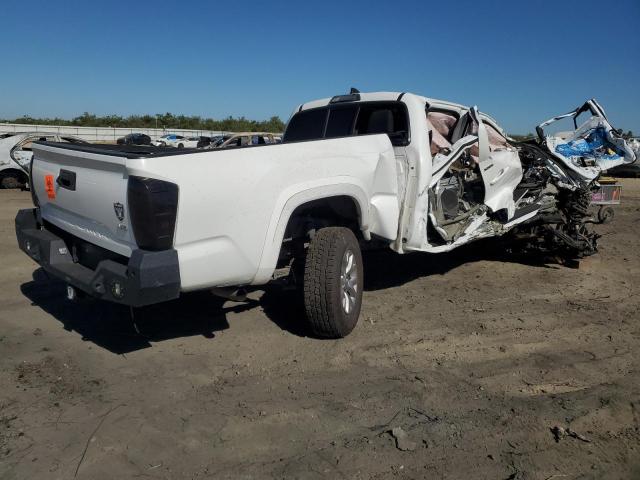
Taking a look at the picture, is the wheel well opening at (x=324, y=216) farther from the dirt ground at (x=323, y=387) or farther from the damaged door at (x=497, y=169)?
the damaged door at (x=497, y=169)

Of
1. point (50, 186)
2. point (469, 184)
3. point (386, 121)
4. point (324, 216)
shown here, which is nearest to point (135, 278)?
point (50, 186)

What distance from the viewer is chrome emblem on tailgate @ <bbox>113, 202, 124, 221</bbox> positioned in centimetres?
334

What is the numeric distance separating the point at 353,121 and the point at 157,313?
2781 millimetres

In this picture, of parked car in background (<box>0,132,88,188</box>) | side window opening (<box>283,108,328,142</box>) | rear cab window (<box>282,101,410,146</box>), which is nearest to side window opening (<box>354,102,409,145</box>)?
rear cab window (<box>282,101,410,146</box>)

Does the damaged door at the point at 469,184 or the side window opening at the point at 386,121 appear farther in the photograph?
the damaged door at the point at 469,184

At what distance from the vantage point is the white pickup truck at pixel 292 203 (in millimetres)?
3250

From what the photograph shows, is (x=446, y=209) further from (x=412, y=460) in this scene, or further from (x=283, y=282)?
(x=412, y=460)

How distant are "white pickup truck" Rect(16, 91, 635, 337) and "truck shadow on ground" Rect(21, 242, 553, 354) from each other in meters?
0.51

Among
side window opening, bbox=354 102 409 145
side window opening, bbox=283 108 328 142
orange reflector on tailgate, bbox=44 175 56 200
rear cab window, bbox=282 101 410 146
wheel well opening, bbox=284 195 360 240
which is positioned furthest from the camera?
side window opening, bbox=283 108 328 142

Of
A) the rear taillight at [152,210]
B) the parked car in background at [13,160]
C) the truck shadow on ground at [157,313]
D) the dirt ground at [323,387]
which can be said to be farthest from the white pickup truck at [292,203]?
the parked car in background at [13,160]

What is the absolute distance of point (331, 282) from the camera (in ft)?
13.6

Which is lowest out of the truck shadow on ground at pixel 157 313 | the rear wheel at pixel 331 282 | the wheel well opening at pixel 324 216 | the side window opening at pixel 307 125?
the truck shadow on ground at pixel 157 313

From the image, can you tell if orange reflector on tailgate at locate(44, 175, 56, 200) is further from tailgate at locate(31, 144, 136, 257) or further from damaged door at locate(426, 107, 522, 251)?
damaged door at locate(426, 107, 522, 251)

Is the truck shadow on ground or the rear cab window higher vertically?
the rear cab window
